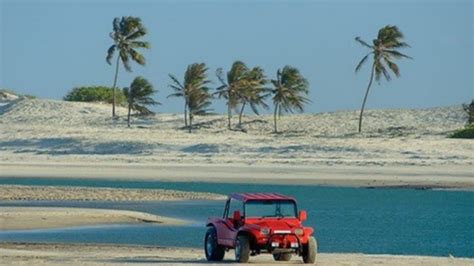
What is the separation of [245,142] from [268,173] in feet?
40.1

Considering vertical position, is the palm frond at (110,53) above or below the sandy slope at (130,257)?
above

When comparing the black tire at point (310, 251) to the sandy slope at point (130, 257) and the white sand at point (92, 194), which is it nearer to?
the sandy slope at point (130, 257)

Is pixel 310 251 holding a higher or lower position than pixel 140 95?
lower

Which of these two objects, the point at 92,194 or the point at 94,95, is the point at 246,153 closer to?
the point at 92,194

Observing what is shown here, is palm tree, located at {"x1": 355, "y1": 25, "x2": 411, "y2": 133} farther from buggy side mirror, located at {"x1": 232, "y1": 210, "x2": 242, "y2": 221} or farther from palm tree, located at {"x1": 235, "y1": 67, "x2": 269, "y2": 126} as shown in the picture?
buggy side mirror, located at {"x1": 232, "y1": 210, "x2": 242, "y2": 221}

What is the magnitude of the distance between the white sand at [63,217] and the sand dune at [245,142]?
24974 mm

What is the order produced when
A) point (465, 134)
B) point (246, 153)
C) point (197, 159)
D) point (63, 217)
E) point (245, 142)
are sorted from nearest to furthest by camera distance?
point (63, 217) < point (197, 159) < point (246, 153) < point (245, 142) < point (465, 134)

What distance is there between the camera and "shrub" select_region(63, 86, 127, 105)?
11357cm

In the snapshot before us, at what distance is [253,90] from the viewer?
91375mm

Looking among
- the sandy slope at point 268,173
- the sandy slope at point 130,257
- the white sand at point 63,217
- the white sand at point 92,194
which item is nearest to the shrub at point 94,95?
the sandy slope at point 268,173

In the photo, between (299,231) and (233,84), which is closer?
(299,231)

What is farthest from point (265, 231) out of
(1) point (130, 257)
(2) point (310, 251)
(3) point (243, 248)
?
(1) point (130, 257)

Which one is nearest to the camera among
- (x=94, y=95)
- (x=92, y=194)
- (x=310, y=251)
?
(x=310, y=251)

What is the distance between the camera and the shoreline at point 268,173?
2083 inches
